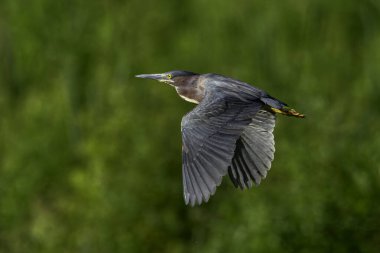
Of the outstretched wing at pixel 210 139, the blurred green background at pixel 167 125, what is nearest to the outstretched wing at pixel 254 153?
the outstretched wing at pixel 210 139

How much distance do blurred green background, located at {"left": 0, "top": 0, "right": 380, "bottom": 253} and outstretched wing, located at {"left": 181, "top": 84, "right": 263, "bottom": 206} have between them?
14.6 metres

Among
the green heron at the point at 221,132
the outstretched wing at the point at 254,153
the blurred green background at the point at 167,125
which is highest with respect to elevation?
the green heron at the point at 221,132

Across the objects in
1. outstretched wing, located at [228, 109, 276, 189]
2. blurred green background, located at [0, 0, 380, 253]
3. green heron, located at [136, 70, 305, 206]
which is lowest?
blurred green background, located at [0, 0, 380, 253]

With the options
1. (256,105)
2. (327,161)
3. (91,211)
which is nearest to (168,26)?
(91,211)

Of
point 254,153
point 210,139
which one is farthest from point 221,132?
point 254,153

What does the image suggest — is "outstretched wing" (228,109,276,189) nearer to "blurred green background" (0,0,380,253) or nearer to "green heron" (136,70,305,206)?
"green heron" (136,70,305,206)

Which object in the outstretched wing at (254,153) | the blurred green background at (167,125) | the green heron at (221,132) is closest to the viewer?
the green heron at (221,132)

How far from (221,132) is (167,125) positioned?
2184 cm

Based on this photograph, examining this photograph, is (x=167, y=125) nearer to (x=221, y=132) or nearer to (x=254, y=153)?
(x=254, y=153)

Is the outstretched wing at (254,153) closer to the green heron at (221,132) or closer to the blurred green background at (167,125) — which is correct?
the green heron at (221,132)

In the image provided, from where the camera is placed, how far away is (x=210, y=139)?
9359mm

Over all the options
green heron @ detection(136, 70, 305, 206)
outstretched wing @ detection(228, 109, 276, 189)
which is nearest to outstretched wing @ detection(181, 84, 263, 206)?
green heron @ detection(136, 70, 305, 206)

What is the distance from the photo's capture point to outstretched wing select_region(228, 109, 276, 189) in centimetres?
1038

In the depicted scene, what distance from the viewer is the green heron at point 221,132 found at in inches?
353
